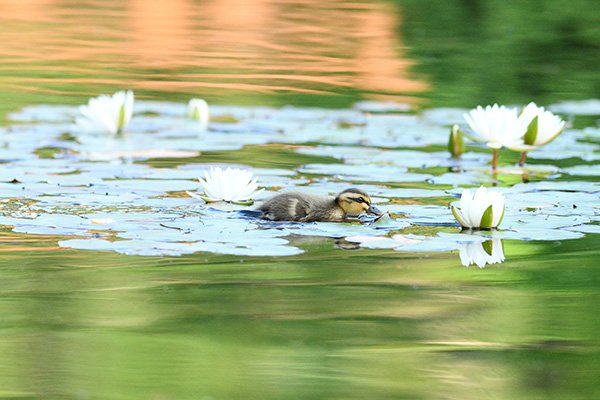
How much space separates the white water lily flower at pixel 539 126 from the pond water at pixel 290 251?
0.20 metres

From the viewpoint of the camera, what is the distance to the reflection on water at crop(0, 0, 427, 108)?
1162 centimetres

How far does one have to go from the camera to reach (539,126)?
23.6 feet

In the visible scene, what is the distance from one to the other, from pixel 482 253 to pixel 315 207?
92 cm

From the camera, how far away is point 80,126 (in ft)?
27.8

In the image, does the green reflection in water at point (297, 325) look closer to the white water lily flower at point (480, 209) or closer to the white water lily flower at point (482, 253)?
the white water lily flower at point (482, 253)

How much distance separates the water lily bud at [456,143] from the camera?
7797mm

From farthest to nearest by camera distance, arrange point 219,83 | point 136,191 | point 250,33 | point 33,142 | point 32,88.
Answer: point 250,33 < point 219,83 < point 32,88 < point 33,142 < point 136,191

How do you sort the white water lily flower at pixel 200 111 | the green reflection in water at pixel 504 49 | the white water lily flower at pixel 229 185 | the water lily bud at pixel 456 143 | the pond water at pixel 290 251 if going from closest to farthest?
the pond water at pixel 290 251 < the white water lily flower at pixel 229 185 < the water lily bud at pixel 456 143 < the white water lily flower at pixel 200 111 < the green reflection in water at pixel 504 49

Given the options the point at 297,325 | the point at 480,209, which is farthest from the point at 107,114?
the point at 297,325

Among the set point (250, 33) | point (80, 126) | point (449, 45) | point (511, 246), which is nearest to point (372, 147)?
point (80, 126)

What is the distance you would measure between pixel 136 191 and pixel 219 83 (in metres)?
5.42

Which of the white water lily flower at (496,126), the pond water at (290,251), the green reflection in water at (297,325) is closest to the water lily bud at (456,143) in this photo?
the pond water at (290,251)

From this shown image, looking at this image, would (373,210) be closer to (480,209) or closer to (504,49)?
(480,209)

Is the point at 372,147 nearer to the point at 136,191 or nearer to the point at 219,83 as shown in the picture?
the point at 136,191
